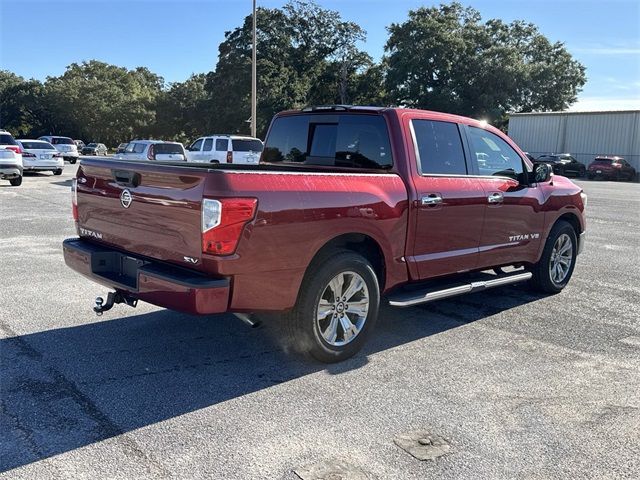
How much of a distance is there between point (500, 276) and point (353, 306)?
2.17m

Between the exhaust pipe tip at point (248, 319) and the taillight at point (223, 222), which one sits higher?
the taillight at point (223, 222)

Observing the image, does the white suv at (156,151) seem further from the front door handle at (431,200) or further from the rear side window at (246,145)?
the front door handle at (431,200)

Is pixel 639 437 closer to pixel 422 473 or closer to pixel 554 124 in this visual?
pixel 422 473

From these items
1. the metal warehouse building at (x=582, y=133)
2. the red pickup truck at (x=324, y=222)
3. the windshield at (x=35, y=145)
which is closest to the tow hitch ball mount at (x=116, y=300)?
the red pickup truck at (x=324, y=222)

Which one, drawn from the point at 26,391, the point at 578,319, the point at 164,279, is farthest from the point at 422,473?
the point at 578,319

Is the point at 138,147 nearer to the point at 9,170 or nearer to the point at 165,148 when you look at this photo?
the point at 165,148

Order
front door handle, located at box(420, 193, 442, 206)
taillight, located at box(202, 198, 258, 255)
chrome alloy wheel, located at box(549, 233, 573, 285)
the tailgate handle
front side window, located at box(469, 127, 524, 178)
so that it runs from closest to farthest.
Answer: taillight, located at box(202, 198, 258, 255) → the tailgate handle → front door handle, located at box(420, 193, 442, 206) → front side window, located at box(469, 127, 524, 178) → chrome alloy wheel, located at box(549, 233, 573, 285)

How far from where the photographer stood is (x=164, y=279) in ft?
12.4

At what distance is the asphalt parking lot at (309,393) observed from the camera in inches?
122

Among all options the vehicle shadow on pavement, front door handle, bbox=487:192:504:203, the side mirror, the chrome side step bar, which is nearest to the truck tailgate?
the vehicle shadow on pavement

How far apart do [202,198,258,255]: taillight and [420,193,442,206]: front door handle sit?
1.78 metres

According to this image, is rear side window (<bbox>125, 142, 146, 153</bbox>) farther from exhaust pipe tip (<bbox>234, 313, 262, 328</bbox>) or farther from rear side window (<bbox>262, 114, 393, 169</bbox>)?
exhaust pipe tip (<bbox>234, 313, 262, 328</bbox>)

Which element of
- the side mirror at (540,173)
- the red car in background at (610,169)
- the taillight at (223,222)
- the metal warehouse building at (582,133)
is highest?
the metal warehouse building at (582,133)

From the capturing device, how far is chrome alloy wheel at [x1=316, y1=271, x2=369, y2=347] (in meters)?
4.37
